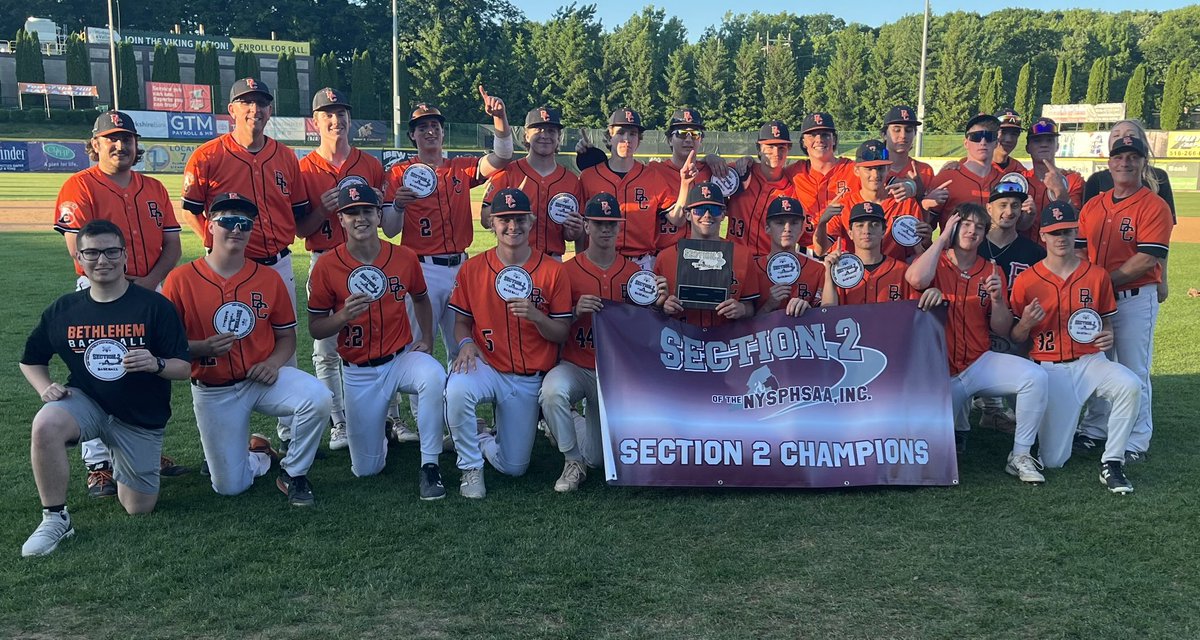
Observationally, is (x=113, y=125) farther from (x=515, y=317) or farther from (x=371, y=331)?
(x=515, y=317)

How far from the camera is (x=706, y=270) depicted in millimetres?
5738

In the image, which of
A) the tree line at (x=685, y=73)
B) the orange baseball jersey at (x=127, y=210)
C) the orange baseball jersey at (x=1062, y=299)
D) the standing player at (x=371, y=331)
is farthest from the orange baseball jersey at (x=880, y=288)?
the tree line at (x=685, y=73)

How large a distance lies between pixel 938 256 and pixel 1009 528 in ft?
6.12

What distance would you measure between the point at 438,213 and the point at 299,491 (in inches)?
99.3

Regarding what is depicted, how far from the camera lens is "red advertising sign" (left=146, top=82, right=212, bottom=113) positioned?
50281mm

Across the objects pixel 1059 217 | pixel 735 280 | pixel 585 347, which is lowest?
pixel 585 347

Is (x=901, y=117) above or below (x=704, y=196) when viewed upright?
above

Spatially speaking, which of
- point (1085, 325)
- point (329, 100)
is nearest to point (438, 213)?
point (329, 100)

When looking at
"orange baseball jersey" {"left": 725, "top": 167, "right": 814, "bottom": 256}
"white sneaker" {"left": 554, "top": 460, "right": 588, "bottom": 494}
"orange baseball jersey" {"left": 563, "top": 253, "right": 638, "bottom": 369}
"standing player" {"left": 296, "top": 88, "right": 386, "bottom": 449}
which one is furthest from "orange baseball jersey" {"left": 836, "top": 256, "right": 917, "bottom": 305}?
"standing player" {"left": 296, "top": 88, "right": 386, "bottom": 449}

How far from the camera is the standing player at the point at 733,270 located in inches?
230

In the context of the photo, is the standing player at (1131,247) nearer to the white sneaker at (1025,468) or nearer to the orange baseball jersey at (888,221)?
the white sneaker at (1025,468)

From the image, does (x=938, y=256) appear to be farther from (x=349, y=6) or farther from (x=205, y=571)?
(x=349, y=6)

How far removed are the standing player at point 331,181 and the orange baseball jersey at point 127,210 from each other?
1.00m

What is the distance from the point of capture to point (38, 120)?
161ft
